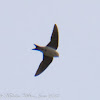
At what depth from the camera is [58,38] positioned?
4175cm

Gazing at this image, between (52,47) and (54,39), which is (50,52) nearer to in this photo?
(52,47)

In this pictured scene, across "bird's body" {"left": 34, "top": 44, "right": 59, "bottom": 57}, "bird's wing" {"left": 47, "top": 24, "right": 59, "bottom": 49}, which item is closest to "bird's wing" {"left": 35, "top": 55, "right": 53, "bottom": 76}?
"bird's body" {"left": 34, "top": 44, "right": 59, "bottom": 57}

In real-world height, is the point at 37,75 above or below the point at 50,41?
below

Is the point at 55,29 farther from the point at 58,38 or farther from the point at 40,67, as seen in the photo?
the point at 40,67

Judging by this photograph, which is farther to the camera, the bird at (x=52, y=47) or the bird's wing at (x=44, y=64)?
the bird's wing at (x=44, y=64)

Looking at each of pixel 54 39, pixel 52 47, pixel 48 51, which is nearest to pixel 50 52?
pixel 48 51

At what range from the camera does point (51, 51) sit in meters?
41.9

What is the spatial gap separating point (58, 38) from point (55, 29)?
836 millimetres

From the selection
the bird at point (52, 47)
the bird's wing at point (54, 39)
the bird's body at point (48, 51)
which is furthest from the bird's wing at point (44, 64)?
the bird's wing at point (54, 39)

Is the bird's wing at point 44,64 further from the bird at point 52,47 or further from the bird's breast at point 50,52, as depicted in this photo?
the bird's breast at point 50,52

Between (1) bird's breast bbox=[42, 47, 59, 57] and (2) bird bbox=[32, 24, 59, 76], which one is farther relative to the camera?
(1) bird's breast bbox=[42, 47, 59, 57]

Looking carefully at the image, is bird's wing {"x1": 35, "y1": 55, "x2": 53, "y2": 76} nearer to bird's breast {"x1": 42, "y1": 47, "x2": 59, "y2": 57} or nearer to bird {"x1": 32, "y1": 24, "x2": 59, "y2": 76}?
bird {"x1": 32, "y1": 24, "x2": 59, "y2": 76}

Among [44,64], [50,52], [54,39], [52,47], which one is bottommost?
[44,64]

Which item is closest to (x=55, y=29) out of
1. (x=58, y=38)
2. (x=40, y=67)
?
(x=58, y=38)
